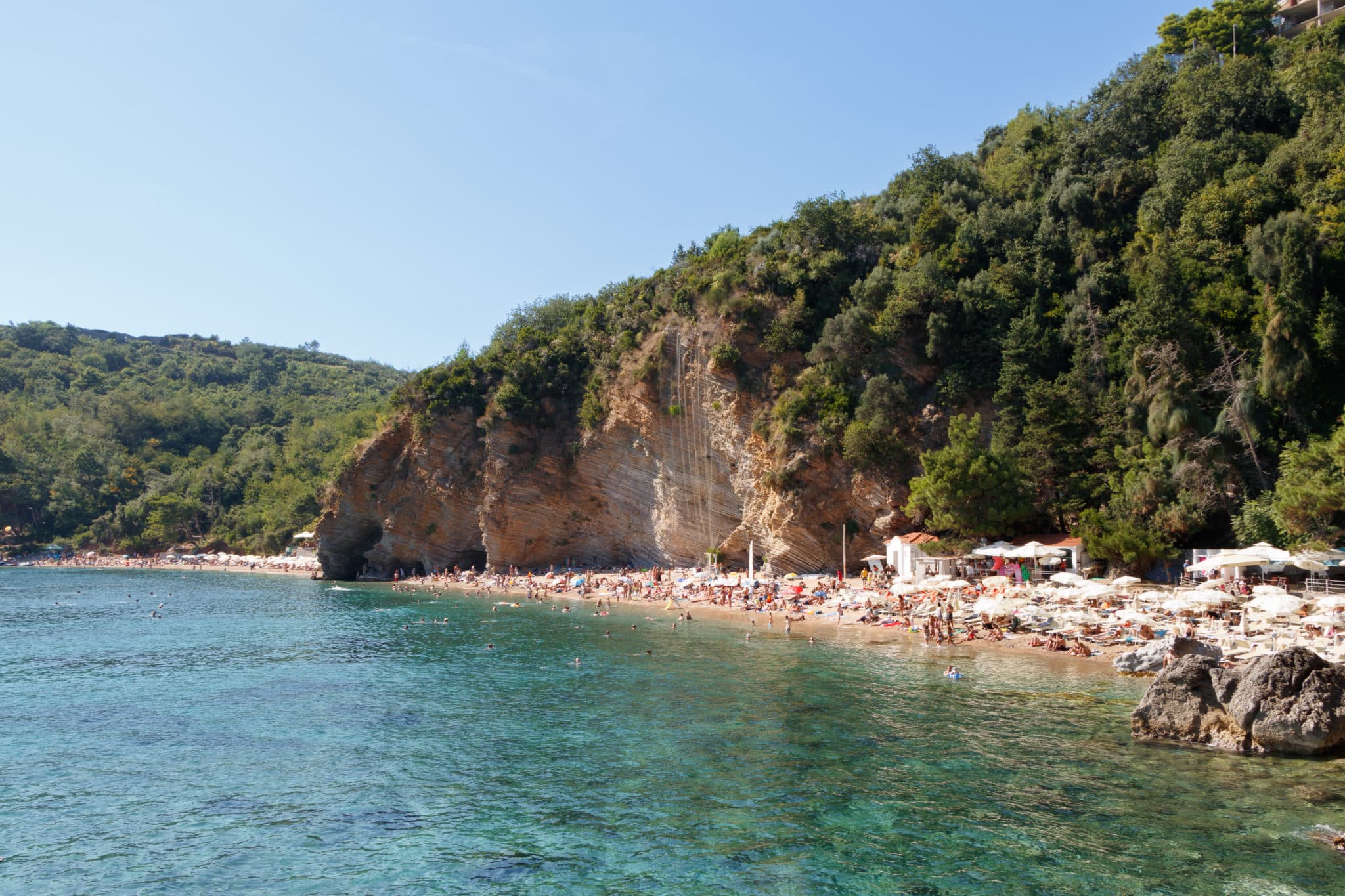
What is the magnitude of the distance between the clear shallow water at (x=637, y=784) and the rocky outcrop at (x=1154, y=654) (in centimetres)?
55

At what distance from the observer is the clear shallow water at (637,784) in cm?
1106

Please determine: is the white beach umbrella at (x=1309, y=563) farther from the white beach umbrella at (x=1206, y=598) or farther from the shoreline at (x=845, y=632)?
the shoreline at (x=845, y=632)

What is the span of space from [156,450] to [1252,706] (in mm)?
119694

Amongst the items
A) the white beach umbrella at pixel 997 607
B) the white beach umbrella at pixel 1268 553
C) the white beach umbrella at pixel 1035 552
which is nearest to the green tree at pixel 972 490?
the white beach umbrella at pixel 1035 552

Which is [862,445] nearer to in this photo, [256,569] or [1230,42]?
[1230,42]

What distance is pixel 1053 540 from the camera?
3547 cm

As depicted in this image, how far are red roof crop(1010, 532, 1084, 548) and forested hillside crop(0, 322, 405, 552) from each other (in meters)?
59.0

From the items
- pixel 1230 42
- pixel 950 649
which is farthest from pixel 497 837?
pixel 1230 42

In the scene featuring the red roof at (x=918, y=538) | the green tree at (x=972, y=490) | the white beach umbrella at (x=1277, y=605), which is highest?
the green tree at (x=972, y=490)

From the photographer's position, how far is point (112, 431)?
106 meters

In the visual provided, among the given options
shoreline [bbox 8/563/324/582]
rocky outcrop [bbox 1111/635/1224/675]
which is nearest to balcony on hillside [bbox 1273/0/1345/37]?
rocky outcrop [bbox 1111/635/1224/675]

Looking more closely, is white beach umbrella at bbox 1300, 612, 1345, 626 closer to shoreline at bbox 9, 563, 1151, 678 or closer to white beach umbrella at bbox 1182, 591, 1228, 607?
white beach umbrella at bbox 1182, 591, 1228, 607

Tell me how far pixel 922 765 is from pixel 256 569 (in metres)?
79.7

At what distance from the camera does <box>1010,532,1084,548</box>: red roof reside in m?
33.8
